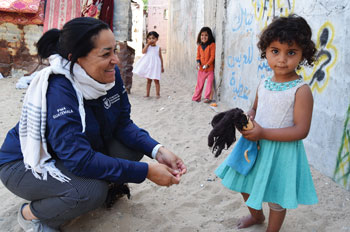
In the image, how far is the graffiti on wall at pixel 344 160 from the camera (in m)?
2.66

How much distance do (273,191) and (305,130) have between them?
0.41 m

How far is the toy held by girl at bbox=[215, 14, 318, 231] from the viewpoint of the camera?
1.79 m

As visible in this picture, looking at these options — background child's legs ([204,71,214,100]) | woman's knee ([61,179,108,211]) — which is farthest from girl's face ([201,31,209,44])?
woman's knee ([61,179,108,211])

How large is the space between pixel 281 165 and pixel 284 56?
24.9 inches

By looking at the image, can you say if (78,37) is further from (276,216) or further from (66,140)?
(276,216)

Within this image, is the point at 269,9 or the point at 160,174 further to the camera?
the point at 269,9

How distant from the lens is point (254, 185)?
190cm

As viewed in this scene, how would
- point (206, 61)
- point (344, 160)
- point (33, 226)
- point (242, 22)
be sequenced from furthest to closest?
point (206, 61) → point (242, 22) → point (344, 160) → point (33, 226)

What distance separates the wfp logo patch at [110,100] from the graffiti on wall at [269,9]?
237cm

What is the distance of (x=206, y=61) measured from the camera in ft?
20.7

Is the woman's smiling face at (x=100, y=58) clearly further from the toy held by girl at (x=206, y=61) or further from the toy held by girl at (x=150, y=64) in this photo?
the toy held by girl at (x=150, y=64)

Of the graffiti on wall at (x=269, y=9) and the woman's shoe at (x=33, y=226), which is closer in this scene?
the woman's shoe at (x=33, y=226)

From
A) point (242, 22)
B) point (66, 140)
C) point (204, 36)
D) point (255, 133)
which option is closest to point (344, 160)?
point (255, 133)

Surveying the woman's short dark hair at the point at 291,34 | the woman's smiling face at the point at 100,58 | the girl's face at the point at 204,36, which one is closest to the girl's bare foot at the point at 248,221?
the woman's short dark hair at the point at 291,34
